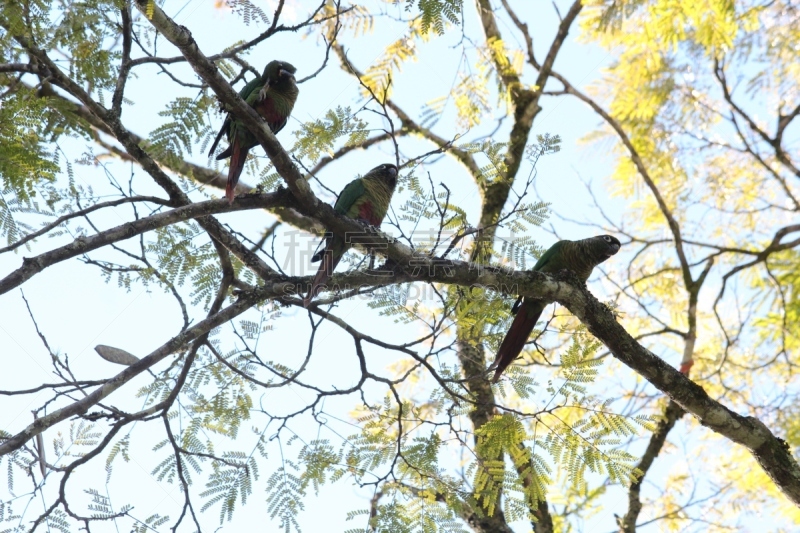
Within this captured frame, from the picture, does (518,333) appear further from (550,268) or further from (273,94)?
(273,94)

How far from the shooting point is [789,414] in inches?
314

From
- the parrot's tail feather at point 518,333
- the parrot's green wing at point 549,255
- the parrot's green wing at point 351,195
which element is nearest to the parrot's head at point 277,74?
the parrot's green wing at point 351,195

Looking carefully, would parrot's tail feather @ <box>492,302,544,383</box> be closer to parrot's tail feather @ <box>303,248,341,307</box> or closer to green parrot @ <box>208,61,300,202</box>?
parrot's tail feather @ <box>303,248,341,307</box>

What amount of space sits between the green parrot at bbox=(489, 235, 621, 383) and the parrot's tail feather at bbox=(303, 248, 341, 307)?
3.95 feet

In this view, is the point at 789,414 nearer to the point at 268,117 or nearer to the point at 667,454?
the point at 667,454

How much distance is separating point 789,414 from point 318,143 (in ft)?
21.5

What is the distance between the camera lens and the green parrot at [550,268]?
464 cm

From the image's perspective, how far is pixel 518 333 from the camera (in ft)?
15.3

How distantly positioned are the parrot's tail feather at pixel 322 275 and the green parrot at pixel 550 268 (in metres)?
1.20

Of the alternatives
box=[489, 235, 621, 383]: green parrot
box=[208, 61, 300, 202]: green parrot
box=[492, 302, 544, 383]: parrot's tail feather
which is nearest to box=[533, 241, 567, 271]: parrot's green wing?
box=[489, 235, 621, 383]: green parrot

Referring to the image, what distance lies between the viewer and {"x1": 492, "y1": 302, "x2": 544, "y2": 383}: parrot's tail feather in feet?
15.2

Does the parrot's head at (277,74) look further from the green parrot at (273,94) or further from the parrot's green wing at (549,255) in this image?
the parrot's green wing at (549,255)

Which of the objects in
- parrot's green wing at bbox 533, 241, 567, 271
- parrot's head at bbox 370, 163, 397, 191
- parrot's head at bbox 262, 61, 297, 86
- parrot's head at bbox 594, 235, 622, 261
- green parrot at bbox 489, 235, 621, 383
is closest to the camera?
green parrot at bbox 489, 235, 621, 383

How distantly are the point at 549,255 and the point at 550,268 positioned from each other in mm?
126
